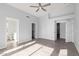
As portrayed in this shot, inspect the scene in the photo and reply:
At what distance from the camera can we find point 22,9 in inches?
174

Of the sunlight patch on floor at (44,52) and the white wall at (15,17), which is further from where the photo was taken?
the white wall at (15,17)

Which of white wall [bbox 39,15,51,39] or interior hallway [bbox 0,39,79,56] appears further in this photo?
white wall [bbox 39,15,51,39]

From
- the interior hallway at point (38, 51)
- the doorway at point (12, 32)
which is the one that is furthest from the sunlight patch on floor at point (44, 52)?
the doorway at point (12, 32)

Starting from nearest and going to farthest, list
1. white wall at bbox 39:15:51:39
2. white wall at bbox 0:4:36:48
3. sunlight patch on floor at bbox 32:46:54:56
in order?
sunlight patch on floor at bbox 32:46:54:56 < white wall at bbox 0:4:36:48 < white wall at bbox 39:15:51:39

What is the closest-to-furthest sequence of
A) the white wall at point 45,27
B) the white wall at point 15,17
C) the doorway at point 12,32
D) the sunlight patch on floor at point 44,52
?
the sunlight patch on floor at point 44,52, the white wall at point 15,17, the doorway at point 12,32, the white wall at point 45,27

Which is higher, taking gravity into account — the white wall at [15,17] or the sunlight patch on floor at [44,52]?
the white wall at [15,17]

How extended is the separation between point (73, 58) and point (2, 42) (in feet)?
11.7

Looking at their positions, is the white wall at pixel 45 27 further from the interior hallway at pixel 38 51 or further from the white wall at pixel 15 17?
the interior hallway at pixel 38 51

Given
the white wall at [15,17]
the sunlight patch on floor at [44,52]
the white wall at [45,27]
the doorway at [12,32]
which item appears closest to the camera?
the sunlight patch on floor at [44,52]

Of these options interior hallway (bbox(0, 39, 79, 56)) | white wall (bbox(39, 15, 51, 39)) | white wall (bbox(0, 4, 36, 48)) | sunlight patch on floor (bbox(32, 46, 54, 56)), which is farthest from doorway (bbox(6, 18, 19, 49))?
white wall (bbox(39, 15, 51, 39))

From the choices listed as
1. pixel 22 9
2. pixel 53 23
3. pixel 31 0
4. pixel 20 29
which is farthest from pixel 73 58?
pixel 53 23

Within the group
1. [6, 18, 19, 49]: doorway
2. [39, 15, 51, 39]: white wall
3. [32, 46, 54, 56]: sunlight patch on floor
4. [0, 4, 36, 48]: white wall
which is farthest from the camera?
[39, 15, 51, 39]: white wall

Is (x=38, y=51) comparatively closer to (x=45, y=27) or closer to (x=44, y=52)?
(x=44, y=52)

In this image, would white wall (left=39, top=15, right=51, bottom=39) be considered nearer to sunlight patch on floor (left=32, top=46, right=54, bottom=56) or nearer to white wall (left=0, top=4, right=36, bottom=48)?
white wall (left=0, top=4, right=36, bottom=48)
